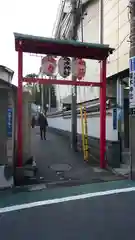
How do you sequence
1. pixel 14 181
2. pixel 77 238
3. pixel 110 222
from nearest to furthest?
pixel 77 238
pixel 110 222
pixel 14 181

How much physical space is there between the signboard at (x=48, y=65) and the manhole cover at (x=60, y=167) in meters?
3.62

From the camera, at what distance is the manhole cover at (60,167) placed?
10875 millimetres

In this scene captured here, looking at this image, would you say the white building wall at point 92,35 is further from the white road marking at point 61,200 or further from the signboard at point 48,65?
the white road marking at point 61,200

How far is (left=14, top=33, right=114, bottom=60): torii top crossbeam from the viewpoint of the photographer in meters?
9.36

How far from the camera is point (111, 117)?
12.2 meters

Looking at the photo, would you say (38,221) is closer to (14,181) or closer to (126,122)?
(14,181)

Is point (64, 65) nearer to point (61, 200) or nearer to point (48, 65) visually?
point (48, 65)

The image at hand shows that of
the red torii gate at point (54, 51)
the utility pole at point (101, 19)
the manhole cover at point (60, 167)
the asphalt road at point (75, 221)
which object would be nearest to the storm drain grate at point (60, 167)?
the manhole cover at point (60, 167)

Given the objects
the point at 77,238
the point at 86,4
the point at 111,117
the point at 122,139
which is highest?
the point at 86,4

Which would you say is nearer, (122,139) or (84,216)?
(84,216)

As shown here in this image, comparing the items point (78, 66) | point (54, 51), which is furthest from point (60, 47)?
point (78, 66)

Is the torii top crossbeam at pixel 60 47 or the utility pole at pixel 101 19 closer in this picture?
the torii top crossbeam at pixel 60 47

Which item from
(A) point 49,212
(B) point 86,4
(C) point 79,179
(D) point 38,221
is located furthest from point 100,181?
(B) point 86,4

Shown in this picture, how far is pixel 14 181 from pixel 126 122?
640 cm
